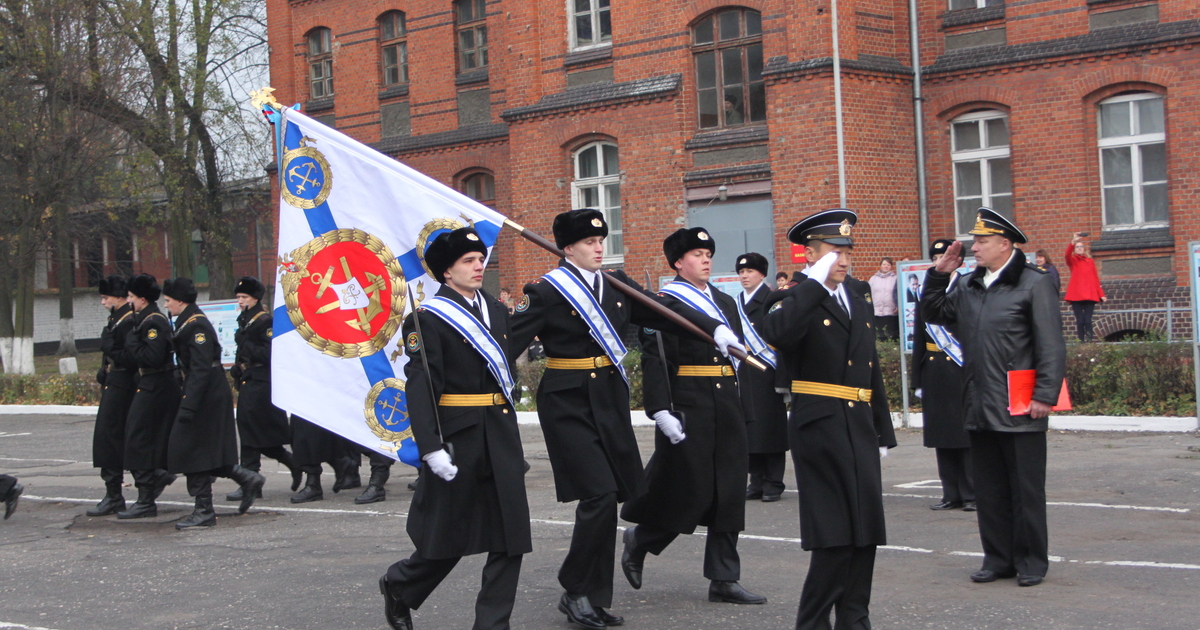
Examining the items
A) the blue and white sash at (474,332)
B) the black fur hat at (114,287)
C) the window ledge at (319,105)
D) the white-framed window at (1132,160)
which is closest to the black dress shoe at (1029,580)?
the blue and white sash at (474,332)

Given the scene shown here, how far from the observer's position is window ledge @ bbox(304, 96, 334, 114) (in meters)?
30.3

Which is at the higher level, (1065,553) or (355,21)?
(355,21)

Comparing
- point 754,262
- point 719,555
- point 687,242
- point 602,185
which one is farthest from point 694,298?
point 602,185

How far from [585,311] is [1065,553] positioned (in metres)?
3.48

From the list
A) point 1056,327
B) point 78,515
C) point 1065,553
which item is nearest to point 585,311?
point 1056,327

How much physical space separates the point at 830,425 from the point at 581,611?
5.23ft

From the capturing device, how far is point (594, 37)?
79.9 ft

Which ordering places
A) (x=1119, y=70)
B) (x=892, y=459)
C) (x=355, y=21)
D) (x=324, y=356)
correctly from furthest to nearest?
(x=355, y=21), (x=1119, y=70), (x=892, y=459), (x=324, y=356)

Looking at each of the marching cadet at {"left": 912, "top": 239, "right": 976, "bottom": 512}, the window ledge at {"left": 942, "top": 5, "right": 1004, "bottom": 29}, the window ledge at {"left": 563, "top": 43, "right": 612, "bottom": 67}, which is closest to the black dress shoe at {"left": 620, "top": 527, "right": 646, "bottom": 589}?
the marching cadet at {"left": 912, "top": 239, "right": 976, "bottom": 512}

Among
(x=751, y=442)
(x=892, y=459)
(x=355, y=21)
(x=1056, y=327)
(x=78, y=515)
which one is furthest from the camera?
(x=355, y=21)

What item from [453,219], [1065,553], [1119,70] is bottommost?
[1065,553]

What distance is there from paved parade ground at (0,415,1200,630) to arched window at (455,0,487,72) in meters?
17.5

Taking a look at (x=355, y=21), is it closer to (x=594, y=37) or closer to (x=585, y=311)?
(x=594, y=37)

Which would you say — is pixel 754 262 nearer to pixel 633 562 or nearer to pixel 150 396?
pixel 633 562
